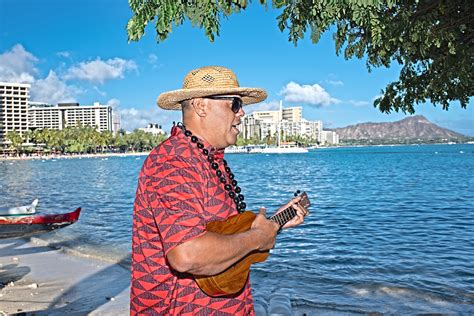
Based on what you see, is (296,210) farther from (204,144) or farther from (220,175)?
(204,144)

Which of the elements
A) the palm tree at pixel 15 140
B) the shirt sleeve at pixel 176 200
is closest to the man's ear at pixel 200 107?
the shirt sleeve at pixel 176 200

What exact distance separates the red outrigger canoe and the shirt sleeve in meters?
11.9

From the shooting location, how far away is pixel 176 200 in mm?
2006

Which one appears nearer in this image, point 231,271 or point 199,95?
point 231,271

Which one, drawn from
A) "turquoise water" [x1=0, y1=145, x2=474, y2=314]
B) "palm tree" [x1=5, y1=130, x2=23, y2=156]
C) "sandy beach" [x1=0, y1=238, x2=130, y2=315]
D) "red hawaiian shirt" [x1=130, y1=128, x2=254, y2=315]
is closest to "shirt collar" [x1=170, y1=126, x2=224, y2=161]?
"red hawaiian shirt" [x1=130, y1=128, x2=254, y2=315]

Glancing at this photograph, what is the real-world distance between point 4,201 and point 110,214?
11.2 m

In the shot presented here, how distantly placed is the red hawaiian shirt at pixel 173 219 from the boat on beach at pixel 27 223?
11546 mm

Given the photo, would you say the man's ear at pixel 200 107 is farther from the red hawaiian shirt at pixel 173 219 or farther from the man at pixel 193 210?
the red hawaiian shirt at pixel 173 219

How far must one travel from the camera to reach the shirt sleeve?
6.46ft

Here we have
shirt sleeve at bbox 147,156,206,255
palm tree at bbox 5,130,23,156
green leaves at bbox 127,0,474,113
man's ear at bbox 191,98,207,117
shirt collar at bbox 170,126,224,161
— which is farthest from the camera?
palm tree at bbox 5,130,23,156

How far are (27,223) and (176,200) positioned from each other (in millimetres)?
12116

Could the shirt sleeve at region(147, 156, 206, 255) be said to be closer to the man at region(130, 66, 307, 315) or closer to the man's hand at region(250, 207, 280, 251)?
the man at region(130, 66, 307, 315)

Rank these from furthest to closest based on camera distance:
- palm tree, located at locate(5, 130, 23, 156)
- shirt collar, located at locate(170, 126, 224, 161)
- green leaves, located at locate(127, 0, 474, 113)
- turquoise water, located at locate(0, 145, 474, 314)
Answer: palm tree, located at locate(5, 130, 23, 156) → turquoise water, located at locate(0, 145, 474, 314) → green leaves, located at locate(127, 0, 474, 113) → shirt collar, located at locate(170, 126, 224, 161)

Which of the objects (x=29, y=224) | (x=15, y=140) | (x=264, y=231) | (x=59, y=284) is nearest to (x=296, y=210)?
(x=264, y=231)
